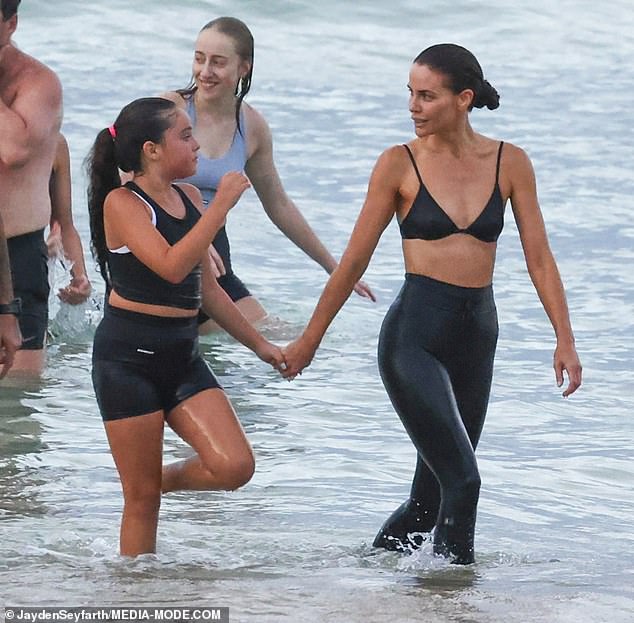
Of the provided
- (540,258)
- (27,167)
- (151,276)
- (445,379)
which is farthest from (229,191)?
(27,167)

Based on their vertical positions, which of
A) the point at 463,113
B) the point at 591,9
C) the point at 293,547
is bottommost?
the point at 293,547

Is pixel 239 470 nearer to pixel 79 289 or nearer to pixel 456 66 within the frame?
pixel 456 66

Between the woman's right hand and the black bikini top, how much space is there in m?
0.56

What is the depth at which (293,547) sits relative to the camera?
5867 mm

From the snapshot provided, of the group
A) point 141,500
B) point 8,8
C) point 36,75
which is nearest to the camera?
point 141,500

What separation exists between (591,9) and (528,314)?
38.5ft

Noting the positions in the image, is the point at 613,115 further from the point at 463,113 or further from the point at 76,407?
the point at 463,113

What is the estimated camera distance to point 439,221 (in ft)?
17.2

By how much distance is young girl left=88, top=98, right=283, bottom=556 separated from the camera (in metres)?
5.05

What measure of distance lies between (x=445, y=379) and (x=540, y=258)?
517 mm

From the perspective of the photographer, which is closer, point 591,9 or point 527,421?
point 527,421

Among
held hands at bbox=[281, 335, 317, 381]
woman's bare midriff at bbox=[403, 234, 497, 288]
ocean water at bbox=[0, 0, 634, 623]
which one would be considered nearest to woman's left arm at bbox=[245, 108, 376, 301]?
ocean water at bbox=[0, 0, 634, 623]

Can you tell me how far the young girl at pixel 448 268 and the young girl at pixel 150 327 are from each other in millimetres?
535

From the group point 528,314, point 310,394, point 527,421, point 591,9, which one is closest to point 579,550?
point 527,421
